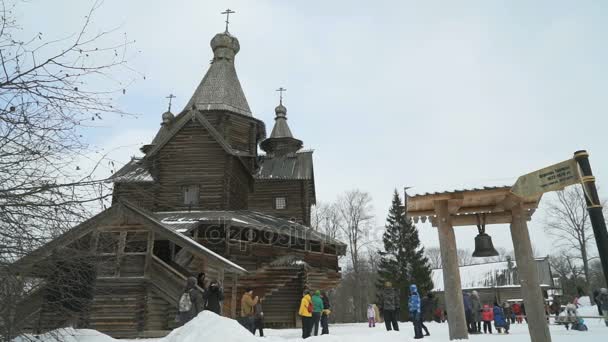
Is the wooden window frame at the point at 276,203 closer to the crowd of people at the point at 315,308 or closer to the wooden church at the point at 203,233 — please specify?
the wooden church at the point at 203,233

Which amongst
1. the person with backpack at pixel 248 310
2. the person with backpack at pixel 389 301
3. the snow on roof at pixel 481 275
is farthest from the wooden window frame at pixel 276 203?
the snow on roof at pixel 481 275

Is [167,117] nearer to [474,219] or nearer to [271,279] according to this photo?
[271,279]

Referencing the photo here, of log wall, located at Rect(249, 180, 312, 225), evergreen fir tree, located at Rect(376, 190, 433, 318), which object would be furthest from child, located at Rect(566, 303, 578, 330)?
evergreen fir tree, located at Rect(376, 190, 433, 318)

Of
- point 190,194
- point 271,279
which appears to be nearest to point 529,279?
point 271,279

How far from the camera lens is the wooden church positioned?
6.66 m

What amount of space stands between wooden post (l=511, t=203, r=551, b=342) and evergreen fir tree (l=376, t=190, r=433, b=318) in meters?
26.9

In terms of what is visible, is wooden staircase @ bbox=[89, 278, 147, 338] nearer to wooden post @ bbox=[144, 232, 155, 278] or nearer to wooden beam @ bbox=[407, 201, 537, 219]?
wooden post @ bbox=[144, 232, 155, 278]

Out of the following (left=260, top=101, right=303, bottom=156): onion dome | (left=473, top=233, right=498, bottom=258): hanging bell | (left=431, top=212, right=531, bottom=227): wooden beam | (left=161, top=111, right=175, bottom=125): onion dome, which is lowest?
(left=473, top=233, right=498, bottom=258): hanging bell

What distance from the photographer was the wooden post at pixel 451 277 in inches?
303

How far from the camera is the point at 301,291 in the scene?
818 inches

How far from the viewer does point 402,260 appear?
37.8 metres

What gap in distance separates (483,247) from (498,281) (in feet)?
117

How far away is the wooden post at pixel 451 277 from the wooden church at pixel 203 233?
536 centimetres

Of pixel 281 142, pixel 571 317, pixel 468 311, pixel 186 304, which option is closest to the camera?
pixel 186 304
